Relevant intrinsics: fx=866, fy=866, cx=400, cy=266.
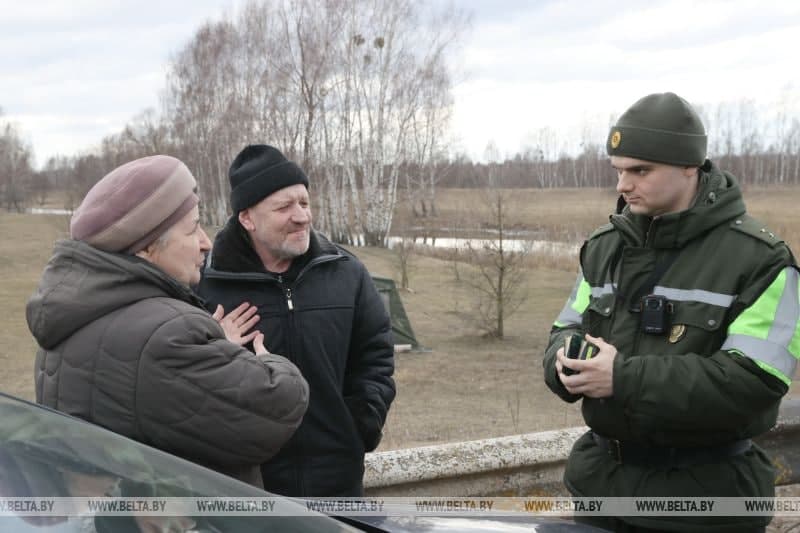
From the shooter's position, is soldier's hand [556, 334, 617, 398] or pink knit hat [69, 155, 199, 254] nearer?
pink knit hat [69, 155, 199, 254]

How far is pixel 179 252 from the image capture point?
88.0 inches

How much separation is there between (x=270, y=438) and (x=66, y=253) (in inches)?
26.7

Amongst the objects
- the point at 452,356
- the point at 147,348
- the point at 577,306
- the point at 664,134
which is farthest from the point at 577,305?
the point at 452,356

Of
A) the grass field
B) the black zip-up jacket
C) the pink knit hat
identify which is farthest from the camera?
the grass field

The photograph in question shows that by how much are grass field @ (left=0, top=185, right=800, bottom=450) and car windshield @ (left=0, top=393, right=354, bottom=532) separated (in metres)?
6.81

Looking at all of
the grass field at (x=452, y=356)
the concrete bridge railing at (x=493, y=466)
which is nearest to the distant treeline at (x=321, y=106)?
the grass field at (x=452, y=356)

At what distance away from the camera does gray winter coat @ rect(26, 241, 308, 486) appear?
1995mm

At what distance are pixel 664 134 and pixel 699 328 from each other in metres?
0.56

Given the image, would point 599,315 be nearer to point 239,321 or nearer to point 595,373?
point 595,373

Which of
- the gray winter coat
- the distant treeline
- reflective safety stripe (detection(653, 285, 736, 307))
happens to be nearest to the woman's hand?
the gray winter coat

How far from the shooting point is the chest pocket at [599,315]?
257cm

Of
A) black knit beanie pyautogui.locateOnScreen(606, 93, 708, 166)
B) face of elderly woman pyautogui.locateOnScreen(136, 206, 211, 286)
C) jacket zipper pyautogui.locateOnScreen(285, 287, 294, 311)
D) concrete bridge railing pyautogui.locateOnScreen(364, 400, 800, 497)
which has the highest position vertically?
black knit beanie pyautogui.locateOnScreen(606, 93, 708, 166)

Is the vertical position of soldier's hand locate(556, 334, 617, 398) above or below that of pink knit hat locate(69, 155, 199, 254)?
below

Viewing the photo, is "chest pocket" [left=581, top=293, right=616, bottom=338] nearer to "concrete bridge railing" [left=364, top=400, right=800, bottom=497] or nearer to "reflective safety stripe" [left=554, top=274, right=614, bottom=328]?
"reflective safety stripe" [left=554, top=274, right=614, bottom=328]
